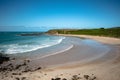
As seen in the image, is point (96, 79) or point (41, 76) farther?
point (41, 76)

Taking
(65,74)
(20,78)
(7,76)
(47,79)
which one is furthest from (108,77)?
(7,76)

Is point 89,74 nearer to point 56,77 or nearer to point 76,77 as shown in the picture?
point 76,77

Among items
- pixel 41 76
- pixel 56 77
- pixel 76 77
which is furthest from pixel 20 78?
pixel 76 77

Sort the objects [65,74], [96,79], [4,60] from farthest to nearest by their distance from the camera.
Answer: [4,60], [65,74], [96,79]

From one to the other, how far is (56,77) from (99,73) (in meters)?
3.08

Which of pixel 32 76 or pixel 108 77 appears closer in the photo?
pixel 108 77

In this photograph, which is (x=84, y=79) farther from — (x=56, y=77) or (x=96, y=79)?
(x=56, y=77)

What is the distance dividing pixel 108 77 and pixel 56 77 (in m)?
3.41

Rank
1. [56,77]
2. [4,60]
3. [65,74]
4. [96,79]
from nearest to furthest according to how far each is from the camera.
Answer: [96,79] < [56,77] < [65,74] < [4,60]

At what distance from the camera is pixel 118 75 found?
355 inches

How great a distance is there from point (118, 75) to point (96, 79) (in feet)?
5.38

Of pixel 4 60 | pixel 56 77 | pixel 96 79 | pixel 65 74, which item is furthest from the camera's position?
pixel 4 60

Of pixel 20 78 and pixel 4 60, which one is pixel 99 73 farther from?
pixel 4 60

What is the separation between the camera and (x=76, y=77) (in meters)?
9.03
